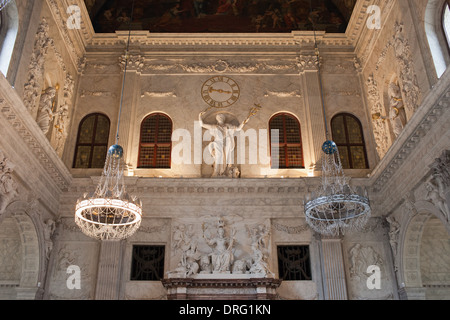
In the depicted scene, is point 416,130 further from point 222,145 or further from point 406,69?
point 222,145

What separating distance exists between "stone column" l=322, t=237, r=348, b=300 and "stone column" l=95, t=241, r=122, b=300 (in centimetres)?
522

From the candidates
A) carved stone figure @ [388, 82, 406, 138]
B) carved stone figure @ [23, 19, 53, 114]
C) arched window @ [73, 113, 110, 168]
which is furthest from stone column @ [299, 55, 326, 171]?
carved stone figure @ [23, 19, 53, 114]

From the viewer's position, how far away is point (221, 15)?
575 inches

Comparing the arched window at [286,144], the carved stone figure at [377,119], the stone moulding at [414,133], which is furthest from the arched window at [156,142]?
the carved stone figure at [377,119]

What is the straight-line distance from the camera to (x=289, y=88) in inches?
529

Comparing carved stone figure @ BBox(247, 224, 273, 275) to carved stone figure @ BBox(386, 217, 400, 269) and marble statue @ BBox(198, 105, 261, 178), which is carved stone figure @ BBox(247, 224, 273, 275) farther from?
carved stone figure @ BBox(386, 217, 400, 269)

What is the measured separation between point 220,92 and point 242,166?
2.57 metres

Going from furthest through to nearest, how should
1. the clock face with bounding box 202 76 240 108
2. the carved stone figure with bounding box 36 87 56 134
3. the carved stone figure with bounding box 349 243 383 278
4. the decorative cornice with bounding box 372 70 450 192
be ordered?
the clock face with bounding box 202 76 240 108
the carved stone figure with bounding box 349 243 383 278
the carved stone figure with bounding box 36 87 56 134
the decorative cornice with bounding box 372 70 450 192

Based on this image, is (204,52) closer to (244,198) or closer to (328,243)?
(244,198)

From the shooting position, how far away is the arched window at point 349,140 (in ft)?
41.3

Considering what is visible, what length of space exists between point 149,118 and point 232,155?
2864mm

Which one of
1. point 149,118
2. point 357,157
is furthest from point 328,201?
point 149,118

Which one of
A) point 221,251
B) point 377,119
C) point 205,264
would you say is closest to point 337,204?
point 221,251

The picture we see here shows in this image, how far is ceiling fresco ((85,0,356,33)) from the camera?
14.4 metres
